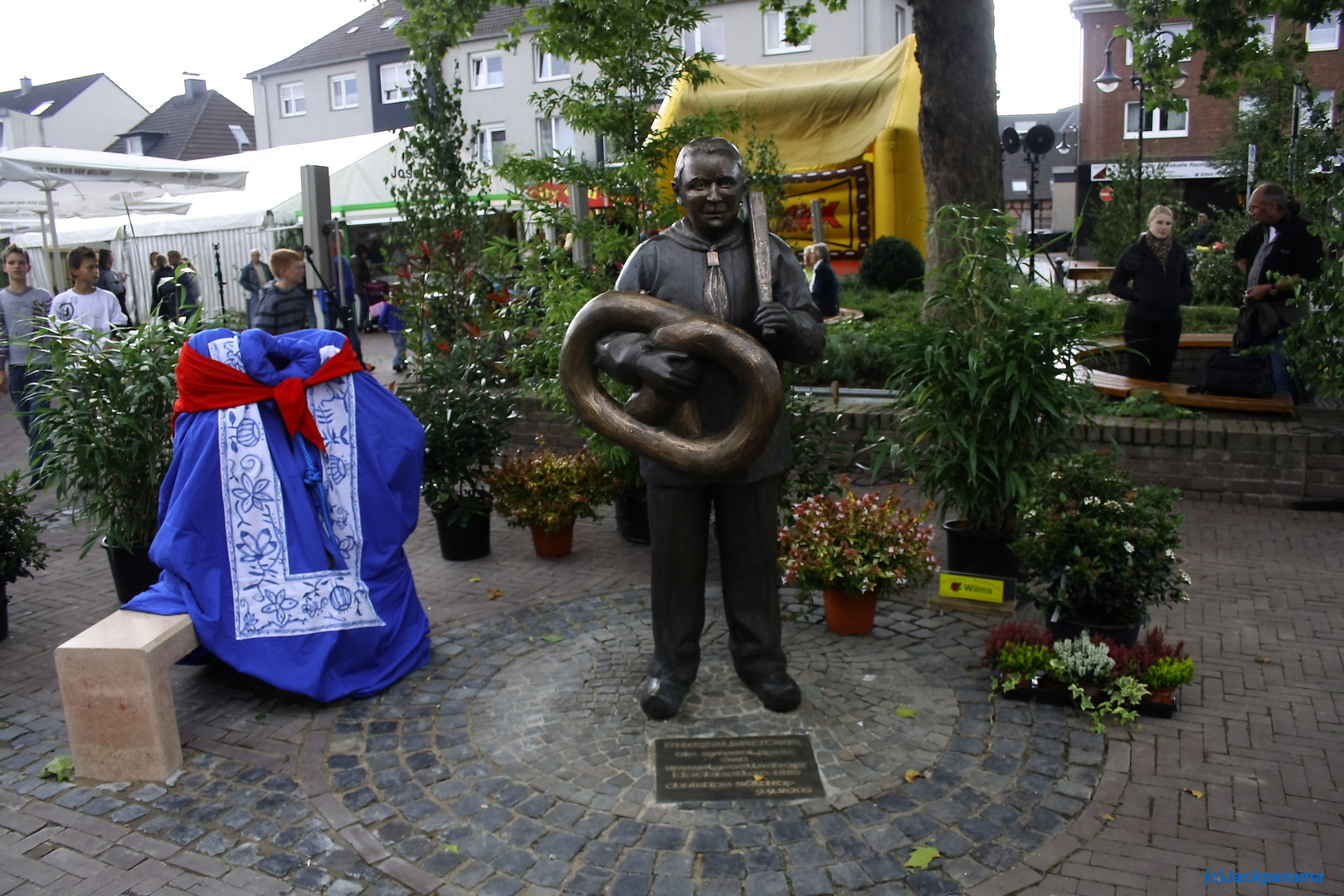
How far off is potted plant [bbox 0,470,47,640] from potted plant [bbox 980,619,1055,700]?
15.1 ft

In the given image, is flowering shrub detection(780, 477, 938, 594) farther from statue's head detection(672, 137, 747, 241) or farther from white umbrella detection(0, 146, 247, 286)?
white umbrella detection(0, 146, 247, 286)

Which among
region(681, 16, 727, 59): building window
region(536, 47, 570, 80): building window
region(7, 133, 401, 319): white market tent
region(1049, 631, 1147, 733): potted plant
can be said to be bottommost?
region(1049, 631, 1147, 733): potted plant

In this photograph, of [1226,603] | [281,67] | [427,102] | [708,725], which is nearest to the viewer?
[708,725]

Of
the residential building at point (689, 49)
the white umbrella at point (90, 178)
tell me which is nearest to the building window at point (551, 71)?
the residential building at point (689, 49)

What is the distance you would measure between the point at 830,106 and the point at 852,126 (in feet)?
1.50

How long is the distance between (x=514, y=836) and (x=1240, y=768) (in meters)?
2.45

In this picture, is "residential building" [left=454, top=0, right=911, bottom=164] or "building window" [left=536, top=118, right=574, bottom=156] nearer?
"residential building" [left=454, top=0, right=911, bottom=164]

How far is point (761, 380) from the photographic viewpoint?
345 centimetres

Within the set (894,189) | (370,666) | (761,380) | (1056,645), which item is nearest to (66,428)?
(370,666)

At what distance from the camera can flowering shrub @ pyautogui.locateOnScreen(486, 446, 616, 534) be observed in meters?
6.07

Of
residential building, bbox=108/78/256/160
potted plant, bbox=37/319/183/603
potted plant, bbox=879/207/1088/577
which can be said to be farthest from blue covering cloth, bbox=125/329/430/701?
residential building, bbox=108/78/256/160

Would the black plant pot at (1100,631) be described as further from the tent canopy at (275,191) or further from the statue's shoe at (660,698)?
the tent canopy at (275,191)

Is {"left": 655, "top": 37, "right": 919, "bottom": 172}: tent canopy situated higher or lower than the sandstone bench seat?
higher

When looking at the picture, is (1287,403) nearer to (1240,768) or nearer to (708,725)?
(1240,768)
